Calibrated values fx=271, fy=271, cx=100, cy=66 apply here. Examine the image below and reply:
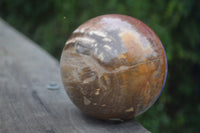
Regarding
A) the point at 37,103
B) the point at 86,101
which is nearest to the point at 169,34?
the point at 37,103

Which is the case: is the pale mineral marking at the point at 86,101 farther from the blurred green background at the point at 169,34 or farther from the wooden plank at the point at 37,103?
the blurred green background at the point at 169,34

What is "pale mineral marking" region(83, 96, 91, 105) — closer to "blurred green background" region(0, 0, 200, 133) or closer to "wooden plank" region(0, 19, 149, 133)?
"wooden plank" region(0, 19, 149, 133)

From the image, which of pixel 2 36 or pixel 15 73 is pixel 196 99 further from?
pixel 2 36

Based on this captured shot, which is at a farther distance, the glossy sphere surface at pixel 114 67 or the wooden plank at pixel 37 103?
the wooden plank at pixel 37 103

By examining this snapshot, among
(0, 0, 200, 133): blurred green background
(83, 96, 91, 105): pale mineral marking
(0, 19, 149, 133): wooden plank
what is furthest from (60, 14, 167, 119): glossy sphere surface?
(0, 0, 200, 133): blurred green background

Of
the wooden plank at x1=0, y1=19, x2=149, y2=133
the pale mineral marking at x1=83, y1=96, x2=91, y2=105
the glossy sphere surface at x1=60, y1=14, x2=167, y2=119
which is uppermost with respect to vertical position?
the glossy sphere surface at x1=60, y1=14, x2=167, y2=119

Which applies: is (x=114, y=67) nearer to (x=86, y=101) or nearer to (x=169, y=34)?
(x=86, y=101)

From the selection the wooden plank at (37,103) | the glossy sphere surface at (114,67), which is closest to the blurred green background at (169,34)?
the wooden plank at (37,103)
